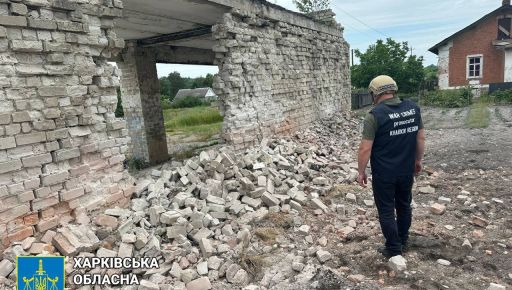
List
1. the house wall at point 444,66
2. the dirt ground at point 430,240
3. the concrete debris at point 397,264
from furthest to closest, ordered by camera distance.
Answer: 1. the house wall at point 444,66
2. the concrete debris at point 397,264
3. the dirt ground at point 430,240

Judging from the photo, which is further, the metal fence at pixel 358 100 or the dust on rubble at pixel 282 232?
the metal fence at pixel 358 100

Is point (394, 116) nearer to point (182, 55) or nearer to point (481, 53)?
point (182, 55)

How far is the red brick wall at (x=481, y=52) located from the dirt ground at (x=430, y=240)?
1794cm

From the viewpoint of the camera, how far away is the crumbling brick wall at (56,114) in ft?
11.5

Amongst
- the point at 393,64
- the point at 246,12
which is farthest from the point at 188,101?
the point at 246,12

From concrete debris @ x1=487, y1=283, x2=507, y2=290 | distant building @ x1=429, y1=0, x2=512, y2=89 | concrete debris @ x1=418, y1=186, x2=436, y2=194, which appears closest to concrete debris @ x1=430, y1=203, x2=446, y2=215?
concrete debris @ x1=418, y1=186, x2=436, y2=194

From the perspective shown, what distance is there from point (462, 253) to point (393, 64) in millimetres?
22577

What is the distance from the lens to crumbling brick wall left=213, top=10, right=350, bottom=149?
22.1 feet

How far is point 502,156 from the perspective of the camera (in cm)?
734

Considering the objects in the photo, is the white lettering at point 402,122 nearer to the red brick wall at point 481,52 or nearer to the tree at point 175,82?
the red brick wall at point 481,52

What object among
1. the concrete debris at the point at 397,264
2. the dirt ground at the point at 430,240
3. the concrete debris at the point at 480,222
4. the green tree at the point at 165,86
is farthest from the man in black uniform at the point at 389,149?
the green tree at the point at 165,86

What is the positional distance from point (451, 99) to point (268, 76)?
15.9 m

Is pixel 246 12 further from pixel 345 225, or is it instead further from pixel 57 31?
pixel 345 225

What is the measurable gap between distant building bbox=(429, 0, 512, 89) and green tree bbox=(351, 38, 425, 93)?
1674 millimetres
